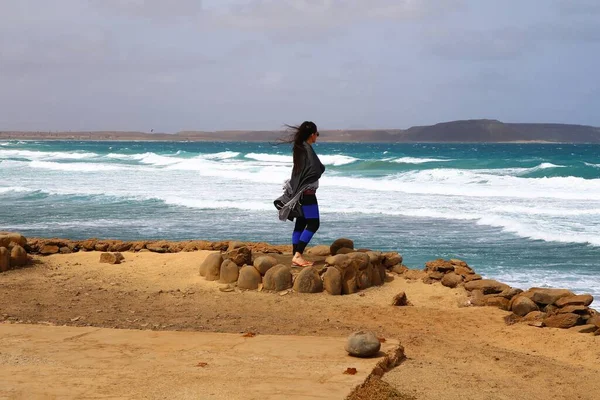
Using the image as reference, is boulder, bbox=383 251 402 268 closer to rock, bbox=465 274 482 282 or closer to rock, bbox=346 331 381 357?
rock, bbox=465 274 482 282

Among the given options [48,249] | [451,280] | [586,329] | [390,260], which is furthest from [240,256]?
[586,329]

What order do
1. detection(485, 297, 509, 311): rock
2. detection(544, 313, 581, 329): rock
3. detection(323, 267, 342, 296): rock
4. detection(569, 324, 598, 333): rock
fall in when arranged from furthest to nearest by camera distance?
detection(323, 267, 342, 296): rock, detection(485, 297, 509, 311): rock, detection(544, 313, 581, 329): rock, detection(569, 324, 598, 333): rock

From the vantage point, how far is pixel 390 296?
8.95m

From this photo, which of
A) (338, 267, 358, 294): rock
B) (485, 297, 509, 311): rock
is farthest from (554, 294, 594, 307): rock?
(338, 267, 358, 294): rock

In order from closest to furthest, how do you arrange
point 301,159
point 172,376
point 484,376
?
point 172,376 → point 484,376 → point 301,159

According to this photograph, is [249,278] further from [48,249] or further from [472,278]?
[48,249]

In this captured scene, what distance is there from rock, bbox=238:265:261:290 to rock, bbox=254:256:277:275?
0.29 ft

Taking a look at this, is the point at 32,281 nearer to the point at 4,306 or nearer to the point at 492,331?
the point at 4,306

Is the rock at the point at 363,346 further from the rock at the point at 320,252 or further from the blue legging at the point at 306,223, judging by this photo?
the rock at the point at 320,252

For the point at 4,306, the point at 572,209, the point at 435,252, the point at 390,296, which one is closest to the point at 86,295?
the point at 4,306

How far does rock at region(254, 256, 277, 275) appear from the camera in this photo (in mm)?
9359

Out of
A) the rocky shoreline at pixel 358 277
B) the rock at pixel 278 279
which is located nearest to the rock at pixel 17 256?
the rocky shoreline at pixel 358 277

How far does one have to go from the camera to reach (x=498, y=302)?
28.0 ft

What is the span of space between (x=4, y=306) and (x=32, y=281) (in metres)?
1.30
